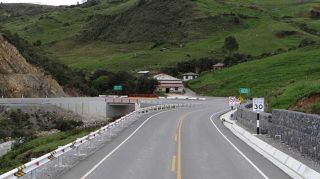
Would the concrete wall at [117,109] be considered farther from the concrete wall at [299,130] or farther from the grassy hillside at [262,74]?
the concrete wall at [299,130]

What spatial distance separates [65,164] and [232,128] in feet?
77.9

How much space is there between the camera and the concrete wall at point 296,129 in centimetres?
2084

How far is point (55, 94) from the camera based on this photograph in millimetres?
88000

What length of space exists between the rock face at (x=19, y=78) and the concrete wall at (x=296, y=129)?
50.7 metres

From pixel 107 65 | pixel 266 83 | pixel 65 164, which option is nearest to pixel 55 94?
pixel 266 83

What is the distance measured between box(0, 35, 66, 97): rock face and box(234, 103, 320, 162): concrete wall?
166ft

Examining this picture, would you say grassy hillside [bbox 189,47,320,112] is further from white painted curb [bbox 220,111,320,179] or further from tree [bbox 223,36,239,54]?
white painted curb [bbox 220,111,320,179]

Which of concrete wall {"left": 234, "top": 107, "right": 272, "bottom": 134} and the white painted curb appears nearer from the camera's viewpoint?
the white painted curb

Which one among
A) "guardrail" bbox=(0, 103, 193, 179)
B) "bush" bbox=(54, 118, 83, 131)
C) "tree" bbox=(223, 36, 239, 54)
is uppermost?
"tree" bbox=(223, 36, 239, 54)

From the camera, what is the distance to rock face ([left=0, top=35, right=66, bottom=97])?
254 feet

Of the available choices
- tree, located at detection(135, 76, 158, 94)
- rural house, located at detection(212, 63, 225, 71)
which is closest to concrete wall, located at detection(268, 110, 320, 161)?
tree, located at detection(135, 76, 158, 94)

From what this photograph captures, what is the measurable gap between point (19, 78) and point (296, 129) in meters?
59.9

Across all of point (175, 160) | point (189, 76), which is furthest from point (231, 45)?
point (175, 160)

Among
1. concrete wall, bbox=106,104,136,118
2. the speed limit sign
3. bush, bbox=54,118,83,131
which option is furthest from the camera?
concrete wall, bbox=106,104,136,118
